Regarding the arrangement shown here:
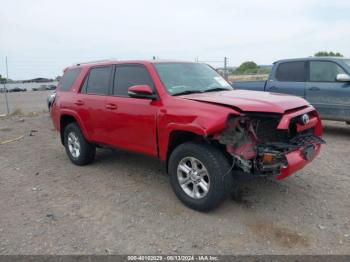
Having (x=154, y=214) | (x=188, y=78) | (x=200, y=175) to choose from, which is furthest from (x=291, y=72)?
→ (x=154, y=214)

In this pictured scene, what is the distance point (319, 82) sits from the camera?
812cm

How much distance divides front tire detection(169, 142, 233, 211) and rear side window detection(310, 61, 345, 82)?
519 cm

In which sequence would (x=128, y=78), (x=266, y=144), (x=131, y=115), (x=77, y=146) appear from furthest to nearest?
1. (x=77, y=146)
2. (x=128, y=78)
3. (x=131, y=115)
4. (x=266, y=144)

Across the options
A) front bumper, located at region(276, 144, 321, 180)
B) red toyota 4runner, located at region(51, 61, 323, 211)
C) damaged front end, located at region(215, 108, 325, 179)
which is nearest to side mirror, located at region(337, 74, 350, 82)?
red toyota 4runner, located at region(51, 61, 323, 211)

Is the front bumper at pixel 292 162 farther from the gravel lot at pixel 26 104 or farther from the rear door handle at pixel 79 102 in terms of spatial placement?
the gravel lot at pixel 26 104

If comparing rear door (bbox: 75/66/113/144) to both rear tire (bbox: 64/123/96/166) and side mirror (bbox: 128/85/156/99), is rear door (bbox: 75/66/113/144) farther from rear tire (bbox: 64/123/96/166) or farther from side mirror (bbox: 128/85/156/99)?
side mirror (bbox: 128/85/156/99)

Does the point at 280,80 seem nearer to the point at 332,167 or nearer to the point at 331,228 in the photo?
the point at 332,167

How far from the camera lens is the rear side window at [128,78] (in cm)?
489

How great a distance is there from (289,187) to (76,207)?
2.87 metres

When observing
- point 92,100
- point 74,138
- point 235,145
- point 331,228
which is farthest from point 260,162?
point 74,138

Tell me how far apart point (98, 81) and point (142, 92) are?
1.53m

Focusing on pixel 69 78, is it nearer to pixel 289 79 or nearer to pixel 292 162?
pixel 292 162

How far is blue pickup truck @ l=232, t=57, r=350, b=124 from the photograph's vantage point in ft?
25.1

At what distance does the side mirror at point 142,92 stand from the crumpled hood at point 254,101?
0.43 metres
